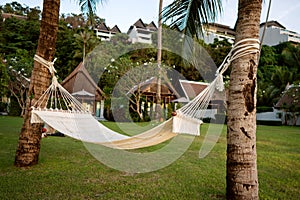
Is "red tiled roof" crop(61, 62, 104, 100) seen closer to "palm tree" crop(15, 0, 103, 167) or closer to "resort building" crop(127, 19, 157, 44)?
"palm tree" crop(15, 0, 103, 167)

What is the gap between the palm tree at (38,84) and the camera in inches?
107

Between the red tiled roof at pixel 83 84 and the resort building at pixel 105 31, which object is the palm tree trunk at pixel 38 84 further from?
the resort building at pixel 105 31

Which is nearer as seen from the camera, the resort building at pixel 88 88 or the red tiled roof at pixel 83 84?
the resort building at pixel 88 88

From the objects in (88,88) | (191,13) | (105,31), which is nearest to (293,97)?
(88,88)

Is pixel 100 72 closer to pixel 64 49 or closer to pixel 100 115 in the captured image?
pixel 100 115

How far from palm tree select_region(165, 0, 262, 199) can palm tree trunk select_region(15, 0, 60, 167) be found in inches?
78.7

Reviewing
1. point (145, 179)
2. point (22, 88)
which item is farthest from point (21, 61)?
point (145, 179)

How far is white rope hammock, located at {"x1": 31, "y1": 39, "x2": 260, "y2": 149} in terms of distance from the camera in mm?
2023

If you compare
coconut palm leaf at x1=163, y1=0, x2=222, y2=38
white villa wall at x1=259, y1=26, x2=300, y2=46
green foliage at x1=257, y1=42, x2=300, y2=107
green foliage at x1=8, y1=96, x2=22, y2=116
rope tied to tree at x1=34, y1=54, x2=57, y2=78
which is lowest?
green foliage at x1=8, y1=96, x2=22, y2=116

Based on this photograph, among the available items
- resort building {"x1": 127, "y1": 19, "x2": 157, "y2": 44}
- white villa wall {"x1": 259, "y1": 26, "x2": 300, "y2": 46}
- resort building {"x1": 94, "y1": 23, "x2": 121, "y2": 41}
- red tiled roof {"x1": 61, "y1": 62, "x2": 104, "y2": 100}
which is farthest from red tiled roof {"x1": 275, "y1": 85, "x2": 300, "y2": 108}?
resort building {"x1": 94, "y1": 23, "x2": 121, "y2": 41}

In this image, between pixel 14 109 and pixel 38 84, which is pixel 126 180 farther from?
pixel 14 109

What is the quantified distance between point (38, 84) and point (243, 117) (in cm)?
212

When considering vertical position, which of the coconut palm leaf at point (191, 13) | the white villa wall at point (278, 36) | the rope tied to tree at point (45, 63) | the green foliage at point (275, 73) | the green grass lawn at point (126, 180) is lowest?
the green grass lawn at point (126, 180)

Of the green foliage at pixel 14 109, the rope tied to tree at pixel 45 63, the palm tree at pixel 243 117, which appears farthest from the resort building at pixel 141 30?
the palm tree at pixel 243 117
